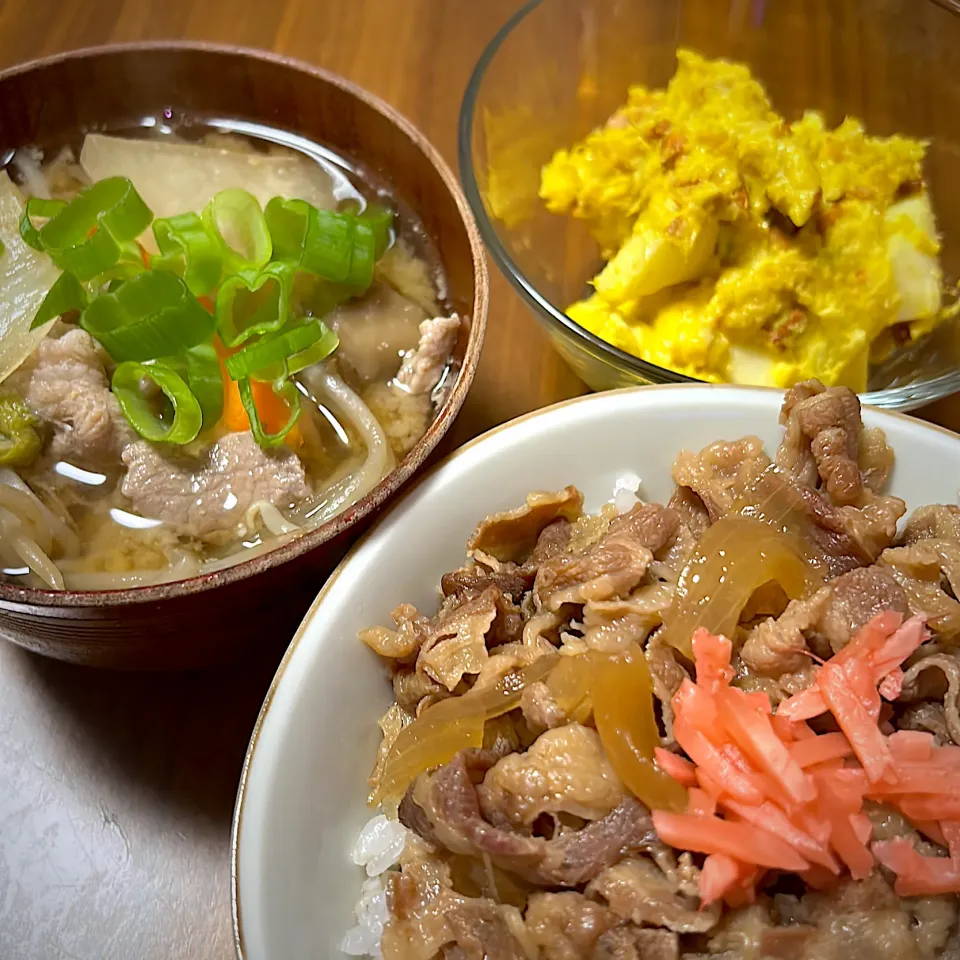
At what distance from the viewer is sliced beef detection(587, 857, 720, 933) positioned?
923mm

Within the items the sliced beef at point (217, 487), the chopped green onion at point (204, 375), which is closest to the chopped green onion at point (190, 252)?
the chopped green onion at point (204, 375)

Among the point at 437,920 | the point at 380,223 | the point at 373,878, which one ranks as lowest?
the point at 373,878

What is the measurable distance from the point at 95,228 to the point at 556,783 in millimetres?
1055

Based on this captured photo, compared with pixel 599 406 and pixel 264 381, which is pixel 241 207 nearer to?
pixel 264 381

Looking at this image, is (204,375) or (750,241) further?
(750,241)

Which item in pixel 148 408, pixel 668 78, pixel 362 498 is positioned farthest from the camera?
pixel 668 78

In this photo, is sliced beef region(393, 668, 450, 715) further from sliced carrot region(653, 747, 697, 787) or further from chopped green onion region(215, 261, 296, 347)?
chopped green onion region(215, 261, 296, 347)

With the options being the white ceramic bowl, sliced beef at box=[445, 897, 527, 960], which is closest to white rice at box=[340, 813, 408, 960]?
the white ceramic bowl

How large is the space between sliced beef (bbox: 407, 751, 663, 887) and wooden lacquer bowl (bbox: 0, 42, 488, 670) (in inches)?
13.3

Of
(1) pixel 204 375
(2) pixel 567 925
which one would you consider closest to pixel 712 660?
(2) pixel 567 925

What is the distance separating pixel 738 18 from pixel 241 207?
1.09m

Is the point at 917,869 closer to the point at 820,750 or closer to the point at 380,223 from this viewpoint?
the point at 820,750

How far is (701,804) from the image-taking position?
0.96 m

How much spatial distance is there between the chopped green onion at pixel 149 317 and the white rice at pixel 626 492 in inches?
24.7
